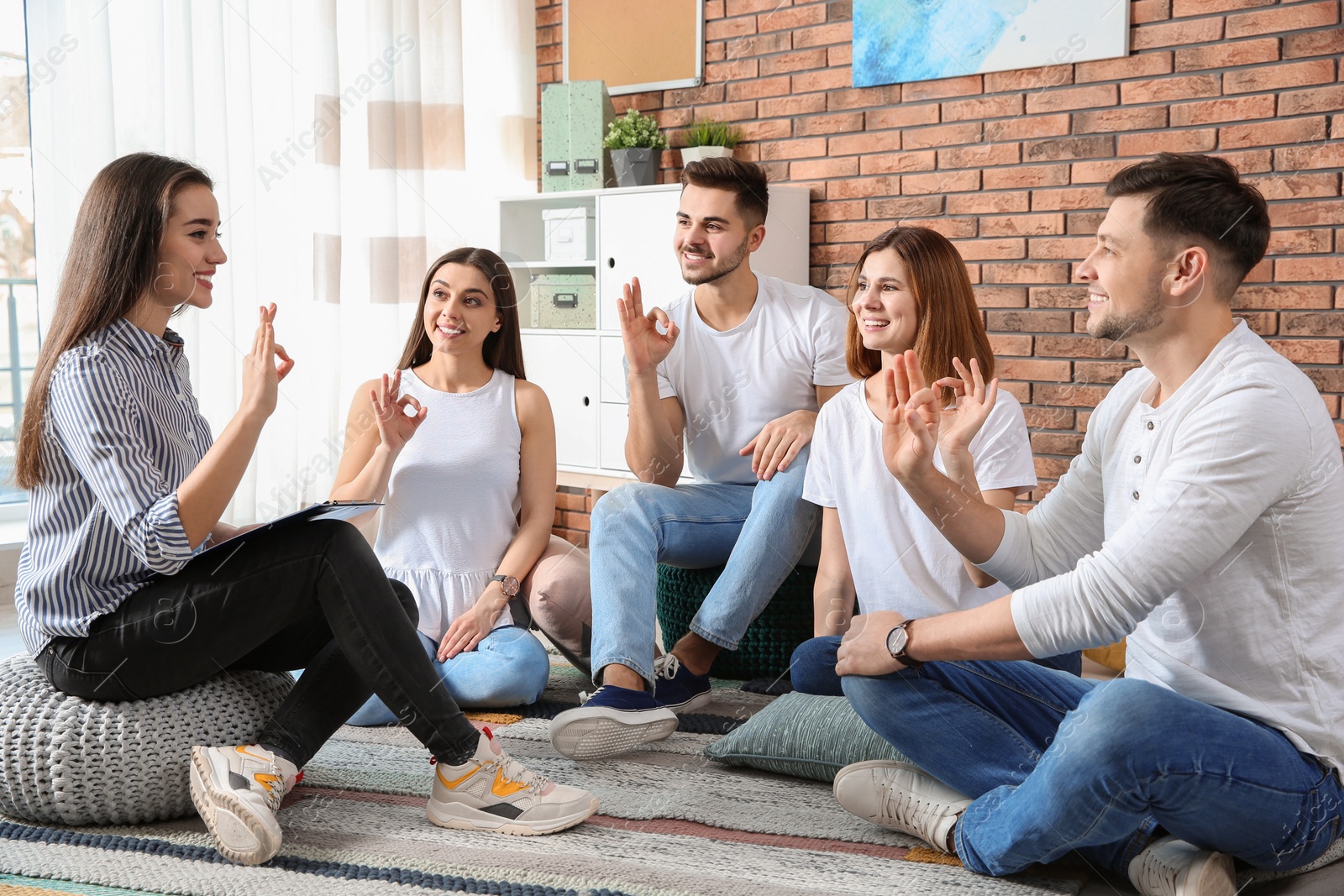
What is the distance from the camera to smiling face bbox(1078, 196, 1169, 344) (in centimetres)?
154

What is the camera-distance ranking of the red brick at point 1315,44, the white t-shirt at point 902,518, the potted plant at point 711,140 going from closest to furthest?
the white t-shirt at point 902,518 < the red brick at point 1315,44 < the potted plant at point 711,140

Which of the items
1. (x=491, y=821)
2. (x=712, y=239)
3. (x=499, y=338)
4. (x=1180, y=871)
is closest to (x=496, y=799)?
(x=491, y=821)

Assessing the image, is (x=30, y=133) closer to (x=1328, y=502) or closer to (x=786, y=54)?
(x=786, y=54)

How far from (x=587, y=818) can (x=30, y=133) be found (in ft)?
8.67

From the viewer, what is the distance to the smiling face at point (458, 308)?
8.44ft

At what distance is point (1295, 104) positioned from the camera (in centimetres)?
300

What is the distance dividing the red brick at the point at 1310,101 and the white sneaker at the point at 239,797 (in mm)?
2847

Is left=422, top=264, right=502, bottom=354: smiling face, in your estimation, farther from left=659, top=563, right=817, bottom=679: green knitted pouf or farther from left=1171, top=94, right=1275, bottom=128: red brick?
left=1171, top=94, right=1275, bottom=128: red brick

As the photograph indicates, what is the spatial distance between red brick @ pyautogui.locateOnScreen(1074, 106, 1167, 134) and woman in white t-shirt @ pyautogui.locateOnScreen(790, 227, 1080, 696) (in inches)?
55.6

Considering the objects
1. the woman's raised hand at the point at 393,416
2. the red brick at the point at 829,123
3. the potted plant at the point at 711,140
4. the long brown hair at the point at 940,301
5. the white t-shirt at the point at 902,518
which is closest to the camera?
the white t-shirt at the point at 902,518

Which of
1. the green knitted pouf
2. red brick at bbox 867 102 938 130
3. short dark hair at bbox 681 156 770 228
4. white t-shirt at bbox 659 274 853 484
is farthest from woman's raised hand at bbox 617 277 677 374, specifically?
red brick at bbox 867 102 938 130

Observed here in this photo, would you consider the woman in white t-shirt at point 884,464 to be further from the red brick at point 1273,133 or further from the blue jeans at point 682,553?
the red brick at point 1273,133

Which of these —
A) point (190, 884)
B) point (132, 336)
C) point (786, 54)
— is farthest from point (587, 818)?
point (786, 54)

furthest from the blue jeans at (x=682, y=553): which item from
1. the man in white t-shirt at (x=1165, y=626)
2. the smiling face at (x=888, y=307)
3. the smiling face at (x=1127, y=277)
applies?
the smiling face at (x=1127, y=277)
